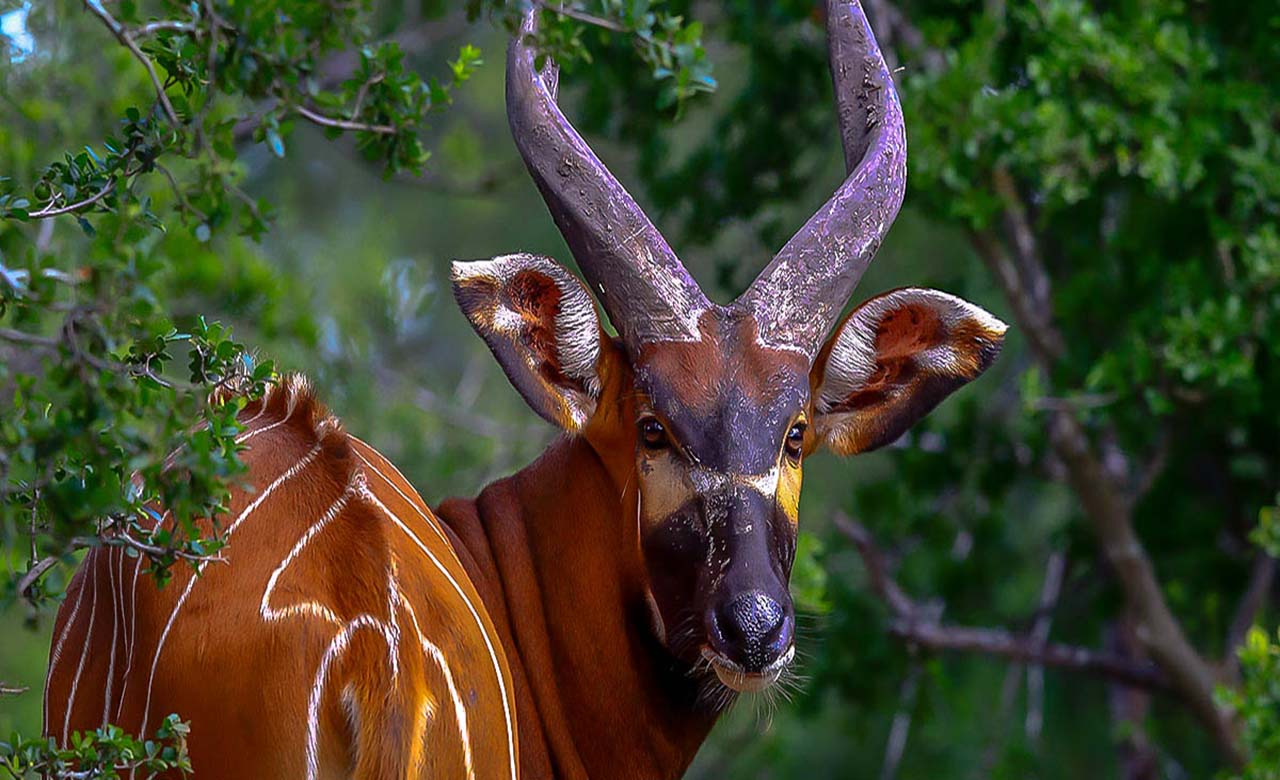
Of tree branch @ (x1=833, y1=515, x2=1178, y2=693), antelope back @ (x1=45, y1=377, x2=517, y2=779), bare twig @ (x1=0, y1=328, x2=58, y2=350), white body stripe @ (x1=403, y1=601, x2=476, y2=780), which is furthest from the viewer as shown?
tree branch @ (x1=833, y1=515, x2=1178, y2=693)

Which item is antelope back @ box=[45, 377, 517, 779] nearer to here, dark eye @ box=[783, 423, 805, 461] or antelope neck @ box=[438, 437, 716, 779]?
antelope neck @ box=[438, 437, 716, 779]

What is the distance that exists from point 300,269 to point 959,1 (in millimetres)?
7838

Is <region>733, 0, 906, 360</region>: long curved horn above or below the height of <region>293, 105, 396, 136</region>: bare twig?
below

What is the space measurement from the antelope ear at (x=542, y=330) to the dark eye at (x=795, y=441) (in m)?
0.60

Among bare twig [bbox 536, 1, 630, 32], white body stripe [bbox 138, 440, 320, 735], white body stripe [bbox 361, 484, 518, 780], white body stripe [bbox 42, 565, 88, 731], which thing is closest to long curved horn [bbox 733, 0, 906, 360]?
bare twig [bbox 536, 1, 630, 32]

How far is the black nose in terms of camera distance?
3.94 m

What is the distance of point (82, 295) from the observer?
2.87 m

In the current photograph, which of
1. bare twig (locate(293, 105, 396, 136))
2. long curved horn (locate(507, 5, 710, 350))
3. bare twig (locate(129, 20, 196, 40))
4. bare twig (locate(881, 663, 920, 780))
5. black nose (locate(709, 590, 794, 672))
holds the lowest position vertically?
bare twig (locate(881, 663, 920, 780))

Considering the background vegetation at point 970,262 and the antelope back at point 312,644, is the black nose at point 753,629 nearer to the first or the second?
the antelope back at point 312,644

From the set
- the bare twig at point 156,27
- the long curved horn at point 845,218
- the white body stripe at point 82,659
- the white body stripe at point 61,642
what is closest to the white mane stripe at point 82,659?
the white body stripe at point 82,659

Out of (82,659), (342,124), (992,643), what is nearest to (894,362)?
(342,124)

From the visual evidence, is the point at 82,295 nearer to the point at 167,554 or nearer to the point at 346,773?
the point at 167,554

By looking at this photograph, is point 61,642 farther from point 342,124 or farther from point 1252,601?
point 1252,601

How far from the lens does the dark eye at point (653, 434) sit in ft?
14.1
